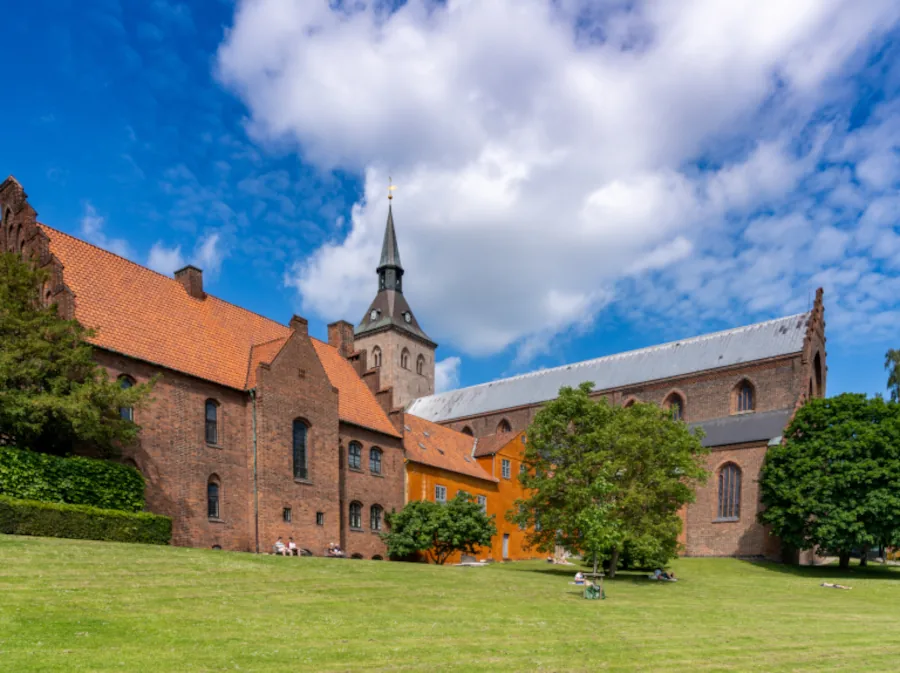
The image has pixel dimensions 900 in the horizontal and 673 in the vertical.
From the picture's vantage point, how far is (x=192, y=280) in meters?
35.2

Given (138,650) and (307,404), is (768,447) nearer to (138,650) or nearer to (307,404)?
(307,404)

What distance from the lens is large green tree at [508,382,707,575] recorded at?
32.8 meters

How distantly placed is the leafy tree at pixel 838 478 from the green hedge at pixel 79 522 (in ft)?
114

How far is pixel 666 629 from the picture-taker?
18266 millimetres

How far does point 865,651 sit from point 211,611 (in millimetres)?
14683

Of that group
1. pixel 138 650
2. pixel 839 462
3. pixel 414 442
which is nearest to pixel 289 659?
pixel 138 650

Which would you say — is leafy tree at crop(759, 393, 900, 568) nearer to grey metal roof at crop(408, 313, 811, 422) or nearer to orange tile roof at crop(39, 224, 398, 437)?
grey metal roof at crop(408, 313, 811, 422)

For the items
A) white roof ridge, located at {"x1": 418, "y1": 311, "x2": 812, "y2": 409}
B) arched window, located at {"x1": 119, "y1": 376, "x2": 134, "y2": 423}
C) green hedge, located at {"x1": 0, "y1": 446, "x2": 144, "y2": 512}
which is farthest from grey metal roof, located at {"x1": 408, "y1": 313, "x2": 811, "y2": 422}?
green hedge, located at {"x1": 0, "y1": 446, "x2": 144, "y2": 512}

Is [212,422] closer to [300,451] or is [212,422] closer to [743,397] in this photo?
[300,451]

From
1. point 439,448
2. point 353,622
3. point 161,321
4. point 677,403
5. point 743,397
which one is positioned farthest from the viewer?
point 677,403

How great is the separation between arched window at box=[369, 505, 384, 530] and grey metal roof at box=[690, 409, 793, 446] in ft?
83.7

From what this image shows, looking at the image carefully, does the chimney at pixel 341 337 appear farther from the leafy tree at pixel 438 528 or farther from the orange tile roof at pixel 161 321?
the leafy tree at pixel 438 528

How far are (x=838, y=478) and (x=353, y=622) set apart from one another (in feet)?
115

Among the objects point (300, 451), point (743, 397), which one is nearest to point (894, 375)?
point (743, 397)
